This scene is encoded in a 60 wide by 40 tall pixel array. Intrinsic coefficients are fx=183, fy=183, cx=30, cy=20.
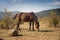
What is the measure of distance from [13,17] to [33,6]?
58 centimetres

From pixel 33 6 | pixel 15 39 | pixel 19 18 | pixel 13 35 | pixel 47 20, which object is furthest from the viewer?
pixel 47 20

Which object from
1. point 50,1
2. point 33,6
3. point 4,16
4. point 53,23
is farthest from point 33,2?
point 53,23

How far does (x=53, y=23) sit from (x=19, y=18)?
49.9 inches

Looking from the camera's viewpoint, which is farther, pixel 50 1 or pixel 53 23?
pixel 53 23

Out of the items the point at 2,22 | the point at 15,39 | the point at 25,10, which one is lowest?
the point at 15,39

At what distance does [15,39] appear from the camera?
11.4 feet

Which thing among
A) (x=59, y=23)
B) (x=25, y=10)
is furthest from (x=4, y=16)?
(x=59, y=23)

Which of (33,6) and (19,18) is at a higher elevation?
(33,6)

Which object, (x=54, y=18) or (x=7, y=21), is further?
(x=54, y=18)

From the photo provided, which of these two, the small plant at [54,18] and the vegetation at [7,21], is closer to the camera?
the vegetation at [7,21]

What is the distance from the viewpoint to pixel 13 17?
14.3ft

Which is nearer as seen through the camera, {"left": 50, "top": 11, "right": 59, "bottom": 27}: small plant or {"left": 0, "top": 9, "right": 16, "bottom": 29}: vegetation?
{"left": 0, "top": 9, "right": 16, "bottom": 29}: vegetation

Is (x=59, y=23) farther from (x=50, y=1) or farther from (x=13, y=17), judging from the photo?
(x=13, y=17)

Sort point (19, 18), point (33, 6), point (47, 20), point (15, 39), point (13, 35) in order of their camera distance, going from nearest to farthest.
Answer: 1. point (15, 39)
2. point (13, 35)
3. point (33, 6)
4. point (19, 18)
5. point (47, 20)
